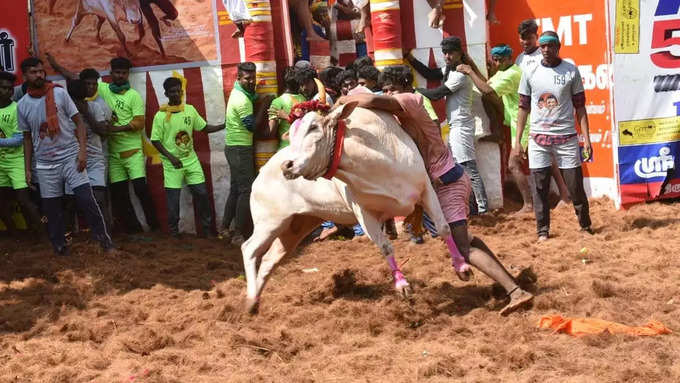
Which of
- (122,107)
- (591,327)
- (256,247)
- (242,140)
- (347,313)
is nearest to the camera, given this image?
(591,327)

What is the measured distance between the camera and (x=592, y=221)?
9875mm

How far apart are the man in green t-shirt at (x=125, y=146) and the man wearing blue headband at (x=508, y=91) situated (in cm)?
376

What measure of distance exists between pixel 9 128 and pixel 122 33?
175cm

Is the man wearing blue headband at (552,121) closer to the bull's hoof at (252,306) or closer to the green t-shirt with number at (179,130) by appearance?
the bull's hoof at (252,306)

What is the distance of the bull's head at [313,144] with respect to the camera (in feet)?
19.9

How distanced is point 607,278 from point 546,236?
1.82 m

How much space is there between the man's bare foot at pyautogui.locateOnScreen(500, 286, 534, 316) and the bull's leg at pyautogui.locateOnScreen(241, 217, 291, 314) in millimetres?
1817

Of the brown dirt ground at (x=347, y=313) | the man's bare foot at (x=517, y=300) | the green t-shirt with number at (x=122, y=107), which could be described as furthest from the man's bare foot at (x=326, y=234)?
the man's bare foot at (x=517, y=300)

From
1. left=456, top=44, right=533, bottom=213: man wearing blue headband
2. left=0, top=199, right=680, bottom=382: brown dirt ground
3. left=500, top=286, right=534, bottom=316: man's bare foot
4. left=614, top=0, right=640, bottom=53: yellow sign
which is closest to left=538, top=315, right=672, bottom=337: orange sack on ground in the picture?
left=0, top=199, right=680, bottom=382: brown dirt ground

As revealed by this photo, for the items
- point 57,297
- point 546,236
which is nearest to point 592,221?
point 546,236

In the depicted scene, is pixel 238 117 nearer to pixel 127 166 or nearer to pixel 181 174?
pixel 181 174

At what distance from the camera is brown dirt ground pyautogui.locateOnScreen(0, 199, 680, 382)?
5.70 m

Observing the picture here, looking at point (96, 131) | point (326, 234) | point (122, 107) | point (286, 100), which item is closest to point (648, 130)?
point (326, 234)

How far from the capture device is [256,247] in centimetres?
751
